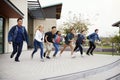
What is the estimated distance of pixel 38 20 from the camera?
42875 millimetres

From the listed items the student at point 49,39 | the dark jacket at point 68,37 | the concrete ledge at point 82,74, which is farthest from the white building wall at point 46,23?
the concrete ledge at point 82,74

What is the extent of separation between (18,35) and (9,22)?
11.0m

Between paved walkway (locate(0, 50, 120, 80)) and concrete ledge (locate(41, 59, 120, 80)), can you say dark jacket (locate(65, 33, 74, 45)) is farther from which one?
concrete ledge (locate(41, 59, 120, 80))

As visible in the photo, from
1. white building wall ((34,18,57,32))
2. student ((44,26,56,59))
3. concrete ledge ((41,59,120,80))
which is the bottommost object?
concrete ledge ((41,59,120,80))

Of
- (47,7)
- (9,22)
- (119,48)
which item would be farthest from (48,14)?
(9,22)

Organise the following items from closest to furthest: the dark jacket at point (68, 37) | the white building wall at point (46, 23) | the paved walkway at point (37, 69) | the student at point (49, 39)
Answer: the paved walkway at point (37, 69) → the student at point (49, 39) → the dark jacket at point (68, 37) → the white building wall at point (46, 23)

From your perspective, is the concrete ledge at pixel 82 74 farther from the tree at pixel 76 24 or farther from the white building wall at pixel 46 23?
the tree at pixel 76 24

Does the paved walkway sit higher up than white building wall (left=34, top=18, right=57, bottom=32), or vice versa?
white building wall (left=34, top=18, right=57, bottom=32)

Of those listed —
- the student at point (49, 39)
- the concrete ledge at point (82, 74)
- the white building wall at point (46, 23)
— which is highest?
the white building wall at point (46, 23)

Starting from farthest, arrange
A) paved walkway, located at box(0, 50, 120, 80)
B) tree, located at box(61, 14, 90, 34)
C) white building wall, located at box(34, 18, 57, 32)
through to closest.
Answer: tree, located at box(61, 14, 90, 34)
white building wall, located at box(34, 18, 57, 32)
paved walkway, located at box(0, 50, 120, 80)

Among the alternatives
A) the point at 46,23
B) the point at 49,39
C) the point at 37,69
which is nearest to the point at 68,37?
the point at 49,39

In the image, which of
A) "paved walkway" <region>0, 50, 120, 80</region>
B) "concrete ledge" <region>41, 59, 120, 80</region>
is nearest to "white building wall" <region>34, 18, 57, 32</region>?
"paved walkway" <region>0, 50, 120, 80</region>

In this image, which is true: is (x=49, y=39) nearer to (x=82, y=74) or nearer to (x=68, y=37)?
(x=68, y=37)

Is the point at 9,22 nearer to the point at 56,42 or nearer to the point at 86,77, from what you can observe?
the point at 56,42
